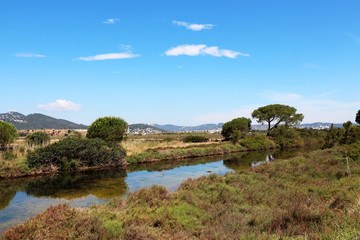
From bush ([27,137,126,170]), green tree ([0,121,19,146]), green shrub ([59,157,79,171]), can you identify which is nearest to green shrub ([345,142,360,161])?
bush ([27,137,126,170])

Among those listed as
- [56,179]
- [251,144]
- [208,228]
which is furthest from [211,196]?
[251,144]

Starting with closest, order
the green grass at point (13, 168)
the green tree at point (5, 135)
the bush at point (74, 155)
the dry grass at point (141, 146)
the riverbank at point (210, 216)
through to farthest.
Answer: the riverbank at point (210, 216) < the green grass at point (13, 168) < the bush at point (74, 155) < the green tree at point (5, 135) < the dry grass at point (141, 146)

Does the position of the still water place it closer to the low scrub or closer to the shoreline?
the shoreline

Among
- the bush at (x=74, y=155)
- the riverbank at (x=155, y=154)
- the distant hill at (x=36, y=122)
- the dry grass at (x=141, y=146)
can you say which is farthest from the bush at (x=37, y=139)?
the distant hill at (x=36, y=122)

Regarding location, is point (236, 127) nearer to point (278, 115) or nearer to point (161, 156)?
point (278, 115)

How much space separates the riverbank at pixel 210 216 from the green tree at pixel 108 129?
81.3 ft

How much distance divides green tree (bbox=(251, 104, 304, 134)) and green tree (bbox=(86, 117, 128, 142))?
4583 cm

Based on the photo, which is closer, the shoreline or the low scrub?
the shoreline

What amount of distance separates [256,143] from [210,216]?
44358 millimetres

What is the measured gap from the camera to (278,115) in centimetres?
6944

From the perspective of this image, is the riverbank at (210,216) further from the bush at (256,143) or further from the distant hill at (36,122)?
the distant hill at (36,122)

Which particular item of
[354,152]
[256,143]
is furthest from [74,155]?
[256,143]

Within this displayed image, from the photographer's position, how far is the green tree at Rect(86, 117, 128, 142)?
1427 inches

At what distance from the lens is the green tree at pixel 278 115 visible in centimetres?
6906
